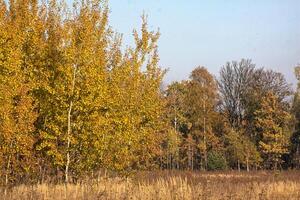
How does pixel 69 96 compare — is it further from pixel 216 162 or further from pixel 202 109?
pixel 202 109

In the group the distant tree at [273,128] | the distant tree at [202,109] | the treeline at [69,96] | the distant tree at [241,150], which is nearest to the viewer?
the treeline at [69,96]

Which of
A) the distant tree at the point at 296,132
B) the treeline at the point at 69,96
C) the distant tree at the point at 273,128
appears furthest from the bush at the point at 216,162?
the treeline at the point at 69,96

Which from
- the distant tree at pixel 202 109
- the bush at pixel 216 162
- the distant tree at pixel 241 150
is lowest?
the bush at pixel 216 162

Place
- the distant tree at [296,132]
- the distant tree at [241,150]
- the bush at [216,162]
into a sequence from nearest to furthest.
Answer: the distant tree at [241,150], the bush at [216,162], the distant tree at [296,132]

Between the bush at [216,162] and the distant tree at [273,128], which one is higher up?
the distant tree at [273,128]

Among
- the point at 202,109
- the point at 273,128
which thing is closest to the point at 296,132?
the point at 273,128

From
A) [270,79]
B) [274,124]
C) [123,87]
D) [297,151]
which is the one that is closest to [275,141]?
Answer: [274,124]

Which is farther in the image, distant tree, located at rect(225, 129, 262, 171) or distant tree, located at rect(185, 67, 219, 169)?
distant tree, located at rect(185, 67, 219, 169)

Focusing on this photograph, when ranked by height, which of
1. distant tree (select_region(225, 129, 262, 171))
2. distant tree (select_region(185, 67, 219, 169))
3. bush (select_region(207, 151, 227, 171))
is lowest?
bush (select_region(207, 151, 227, 171))

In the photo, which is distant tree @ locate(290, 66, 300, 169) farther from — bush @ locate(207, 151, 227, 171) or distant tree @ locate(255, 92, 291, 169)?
bush @ locate(207, 151, 227, 171)

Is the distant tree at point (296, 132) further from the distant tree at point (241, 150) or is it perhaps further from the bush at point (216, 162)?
the bush at point (216, 162)

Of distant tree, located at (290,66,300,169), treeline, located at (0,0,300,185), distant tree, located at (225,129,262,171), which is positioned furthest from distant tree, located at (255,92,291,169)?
treeline, located at (0,0,300,185)

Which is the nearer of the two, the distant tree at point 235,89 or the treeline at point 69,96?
the treeline at point 69,96

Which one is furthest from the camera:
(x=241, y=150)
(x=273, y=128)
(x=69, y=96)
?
(x=241, y=150)
